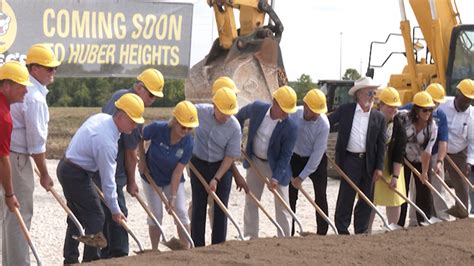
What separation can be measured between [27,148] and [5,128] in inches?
30.9

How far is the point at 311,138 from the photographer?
11.8 meters

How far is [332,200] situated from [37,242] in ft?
20.1

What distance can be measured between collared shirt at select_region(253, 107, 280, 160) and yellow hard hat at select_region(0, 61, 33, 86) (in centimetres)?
321

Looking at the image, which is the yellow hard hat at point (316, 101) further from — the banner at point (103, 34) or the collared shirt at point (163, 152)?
the banner at point (103, 34)

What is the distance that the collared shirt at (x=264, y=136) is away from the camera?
11.5m

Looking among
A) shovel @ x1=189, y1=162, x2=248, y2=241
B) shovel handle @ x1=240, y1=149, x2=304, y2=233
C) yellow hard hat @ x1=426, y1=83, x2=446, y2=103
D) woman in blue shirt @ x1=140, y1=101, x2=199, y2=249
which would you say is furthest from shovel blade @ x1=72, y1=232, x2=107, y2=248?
yellow hard hat @ x1=426, y1=83, x2=446, y2=103

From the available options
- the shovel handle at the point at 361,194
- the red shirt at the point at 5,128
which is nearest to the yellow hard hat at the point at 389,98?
the shovel handle at the point at 361,194

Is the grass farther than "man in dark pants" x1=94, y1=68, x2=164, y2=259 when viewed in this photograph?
Yes

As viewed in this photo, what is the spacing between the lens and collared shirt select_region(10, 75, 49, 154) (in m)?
9.29

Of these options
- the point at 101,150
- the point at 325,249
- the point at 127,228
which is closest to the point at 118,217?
the point at 127,228

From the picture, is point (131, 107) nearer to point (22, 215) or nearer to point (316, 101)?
point (22, 215)

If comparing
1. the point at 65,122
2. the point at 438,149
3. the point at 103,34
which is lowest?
the point at 65,122

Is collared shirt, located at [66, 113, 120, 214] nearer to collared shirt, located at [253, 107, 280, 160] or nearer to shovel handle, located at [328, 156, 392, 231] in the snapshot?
collared shirt, located at [253, 107, 280, 160]

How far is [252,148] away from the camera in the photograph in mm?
11773
